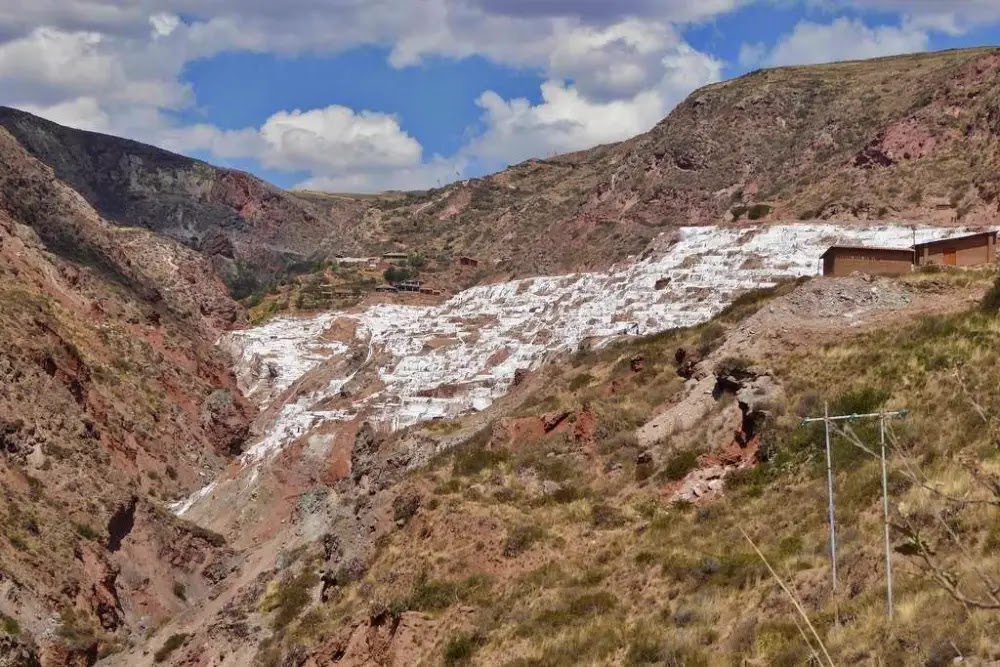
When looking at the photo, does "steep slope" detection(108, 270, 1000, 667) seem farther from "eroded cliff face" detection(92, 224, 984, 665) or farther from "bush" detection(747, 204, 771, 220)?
"bush" detection(747, 204, 771, 220)

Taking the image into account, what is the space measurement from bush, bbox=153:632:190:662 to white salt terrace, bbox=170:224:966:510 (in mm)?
16672

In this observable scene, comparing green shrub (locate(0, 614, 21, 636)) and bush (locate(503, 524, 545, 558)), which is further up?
bush (locate(503, 524, 545, 558))

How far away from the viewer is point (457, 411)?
4266 centimetres

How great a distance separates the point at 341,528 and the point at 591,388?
902cm

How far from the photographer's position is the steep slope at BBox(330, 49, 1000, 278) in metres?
55.3

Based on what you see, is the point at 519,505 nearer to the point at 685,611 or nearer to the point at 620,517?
the point at 620,517

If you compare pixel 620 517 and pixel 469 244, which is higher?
pixel 469 244

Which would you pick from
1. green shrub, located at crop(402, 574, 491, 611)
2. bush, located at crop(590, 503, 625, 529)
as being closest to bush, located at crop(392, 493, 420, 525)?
green shrub, located at crop(402, 574, 491, 611)

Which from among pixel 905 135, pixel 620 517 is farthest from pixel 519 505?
pixel 905 135

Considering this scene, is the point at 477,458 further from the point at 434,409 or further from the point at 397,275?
the point at 397,275

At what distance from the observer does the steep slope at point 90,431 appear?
33.8m

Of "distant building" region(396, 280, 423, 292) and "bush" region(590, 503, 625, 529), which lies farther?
"distant building" region(396, 280, 423, 292)

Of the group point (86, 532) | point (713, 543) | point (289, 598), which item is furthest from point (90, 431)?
point (713, 543)

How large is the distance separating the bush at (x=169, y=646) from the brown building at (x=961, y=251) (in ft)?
83.3
